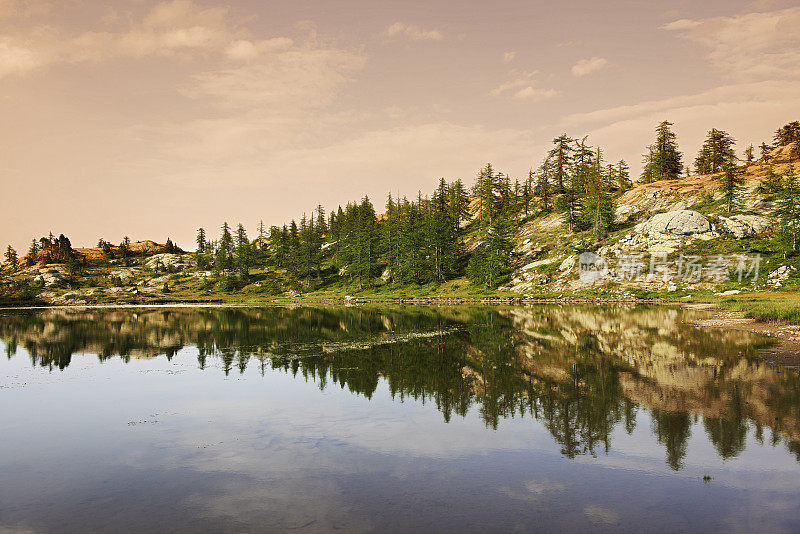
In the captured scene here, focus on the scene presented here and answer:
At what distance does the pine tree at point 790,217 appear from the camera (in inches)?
2936

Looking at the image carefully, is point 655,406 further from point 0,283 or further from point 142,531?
point 0,283

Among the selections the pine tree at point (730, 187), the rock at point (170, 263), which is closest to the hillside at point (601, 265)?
the pine tree at point (730, 187)

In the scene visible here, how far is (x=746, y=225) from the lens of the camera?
3378 inches

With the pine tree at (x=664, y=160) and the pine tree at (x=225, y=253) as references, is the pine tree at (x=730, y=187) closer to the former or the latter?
the pine tree at (x=664, y=160)

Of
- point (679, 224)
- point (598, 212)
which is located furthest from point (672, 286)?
point (598, 212)

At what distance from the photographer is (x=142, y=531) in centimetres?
909

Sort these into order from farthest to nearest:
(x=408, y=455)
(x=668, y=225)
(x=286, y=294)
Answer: (x=286, y=294)
(x=668, y=225)
(x=408, y=455)

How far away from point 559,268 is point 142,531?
95.2m

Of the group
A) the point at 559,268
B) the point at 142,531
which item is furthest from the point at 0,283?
the point at 142,531

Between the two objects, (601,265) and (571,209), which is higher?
(571,209)

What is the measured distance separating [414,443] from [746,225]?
327 ft

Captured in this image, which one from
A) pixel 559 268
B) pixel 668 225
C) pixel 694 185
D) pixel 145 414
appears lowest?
pixel 145 414

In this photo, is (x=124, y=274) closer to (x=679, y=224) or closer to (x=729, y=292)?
(x=679, y=224)

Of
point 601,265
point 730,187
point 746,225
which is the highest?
point 730,187
